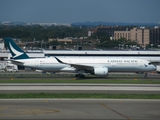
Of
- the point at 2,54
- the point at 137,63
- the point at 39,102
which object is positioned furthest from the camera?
the point at 2,54

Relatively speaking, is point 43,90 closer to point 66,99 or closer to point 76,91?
point 76,91

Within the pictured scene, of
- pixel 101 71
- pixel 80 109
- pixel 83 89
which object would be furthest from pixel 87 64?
pixel 80 109

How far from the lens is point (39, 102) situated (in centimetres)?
3378

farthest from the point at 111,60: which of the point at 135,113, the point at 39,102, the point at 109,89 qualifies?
the point at 135,113

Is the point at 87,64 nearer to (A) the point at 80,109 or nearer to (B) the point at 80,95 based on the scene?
(B) the point at 80,95

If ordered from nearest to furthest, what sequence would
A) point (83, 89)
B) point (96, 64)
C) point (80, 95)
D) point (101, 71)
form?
point (80, 95), point (83, 89), point (101, 71), point (96, 64)

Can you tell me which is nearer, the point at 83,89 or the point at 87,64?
the point at 83,89

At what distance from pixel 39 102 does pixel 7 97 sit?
3974 millimetres

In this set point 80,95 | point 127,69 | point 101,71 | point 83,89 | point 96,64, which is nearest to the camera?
point 80,95

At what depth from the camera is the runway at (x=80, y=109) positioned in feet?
90.0

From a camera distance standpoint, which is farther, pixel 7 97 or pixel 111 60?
pixel 111 60

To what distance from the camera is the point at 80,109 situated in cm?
3031

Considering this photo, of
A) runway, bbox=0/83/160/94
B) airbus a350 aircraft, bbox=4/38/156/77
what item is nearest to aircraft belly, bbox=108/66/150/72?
airbus a350 aircraft, bbox=4/38/156/77

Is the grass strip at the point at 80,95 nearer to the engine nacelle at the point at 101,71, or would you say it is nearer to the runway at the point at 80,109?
the runway at the point at 80,109
